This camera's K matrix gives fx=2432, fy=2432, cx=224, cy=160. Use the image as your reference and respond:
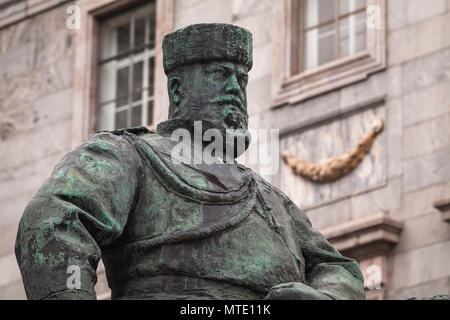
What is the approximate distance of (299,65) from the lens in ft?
85.4

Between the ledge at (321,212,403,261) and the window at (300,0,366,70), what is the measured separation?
234 centimetres

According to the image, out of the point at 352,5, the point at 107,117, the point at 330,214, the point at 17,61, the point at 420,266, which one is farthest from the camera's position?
the point at 17,61

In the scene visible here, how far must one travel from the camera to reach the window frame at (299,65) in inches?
982

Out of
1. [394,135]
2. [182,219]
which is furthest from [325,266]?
[394,135]

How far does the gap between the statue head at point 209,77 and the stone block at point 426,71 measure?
14.1 m

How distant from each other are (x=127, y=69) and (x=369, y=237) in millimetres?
5603

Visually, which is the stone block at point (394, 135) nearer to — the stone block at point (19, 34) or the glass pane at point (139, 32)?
the glass pane at point (139, 32)

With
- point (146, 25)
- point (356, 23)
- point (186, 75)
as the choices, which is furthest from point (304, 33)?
point (186, 75)

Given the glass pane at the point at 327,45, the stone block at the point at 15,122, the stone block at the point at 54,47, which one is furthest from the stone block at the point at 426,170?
the stone block at the point at 15,122

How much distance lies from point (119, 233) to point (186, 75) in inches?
36.8

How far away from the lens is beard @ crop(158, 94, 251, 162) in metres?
9.95

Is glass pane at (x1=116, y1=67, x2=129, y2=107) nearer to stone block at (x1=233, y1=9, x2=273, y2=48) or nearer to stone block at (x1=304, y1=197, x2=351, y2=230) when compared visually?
stone block at (x1=233, y1=9, x2=273, y2=48)

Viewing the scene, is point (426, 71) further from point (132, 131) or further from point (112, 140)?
point (112, 140)

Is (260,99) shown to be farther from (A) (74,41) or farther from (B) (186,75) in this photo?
(B) (186,75)
